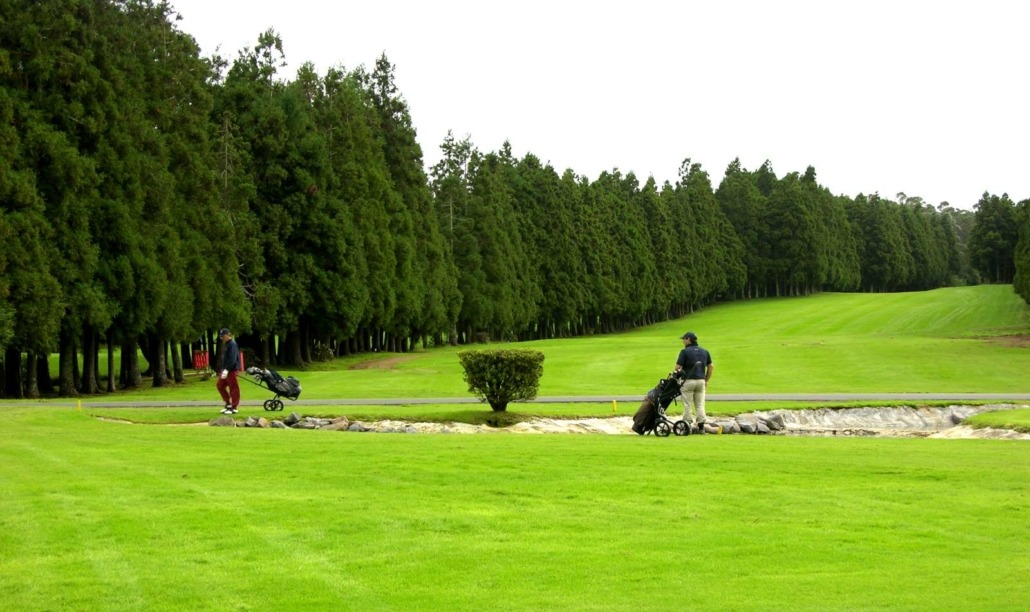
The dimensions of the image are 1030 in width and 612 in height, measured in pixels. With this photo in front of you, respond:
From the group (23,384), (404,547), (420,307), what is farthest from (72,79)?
(404,547)

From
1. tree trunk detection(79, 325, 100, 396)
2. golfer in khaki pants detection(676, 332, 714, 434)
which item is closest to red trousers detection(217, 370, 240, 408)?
golfer in khaki pants detection(676, 332, 714, 434)

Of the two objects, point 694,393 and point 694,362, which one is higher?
point 694,362

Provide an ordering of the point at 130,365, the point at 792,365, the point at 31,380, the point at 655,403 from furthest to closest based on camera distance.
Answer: the point at 792,365, the point at 130,365, the point at 31,380, the point at 655,403

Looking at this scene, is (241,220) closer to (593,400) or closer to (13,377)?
(13,377)

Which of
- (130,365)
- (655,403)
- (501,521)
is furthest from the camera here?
(130,365)

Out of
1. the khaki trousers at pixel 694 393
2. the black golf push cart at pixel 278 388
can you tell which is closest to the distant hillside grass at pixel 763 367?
the black golf push cart at pixel 278 388

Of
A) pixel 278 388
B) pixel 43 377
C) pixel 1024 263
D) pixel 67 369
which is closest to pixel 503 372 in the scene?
pixel 278 388

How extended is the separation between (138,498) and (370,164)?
48.6 meters

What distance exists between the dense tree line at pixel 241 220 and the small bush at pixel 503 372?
1604cm

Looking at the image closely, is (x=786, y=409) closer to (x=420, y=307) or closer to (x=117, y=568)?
(x=117, y=568)

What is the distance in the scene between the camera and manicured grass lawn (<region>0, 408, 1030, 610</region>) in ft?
26.2

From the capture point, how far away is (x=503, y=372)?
2458cm

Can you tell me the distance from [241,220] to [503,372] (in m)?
26.9

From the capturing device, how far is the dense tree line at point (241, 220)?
35.2 meters
